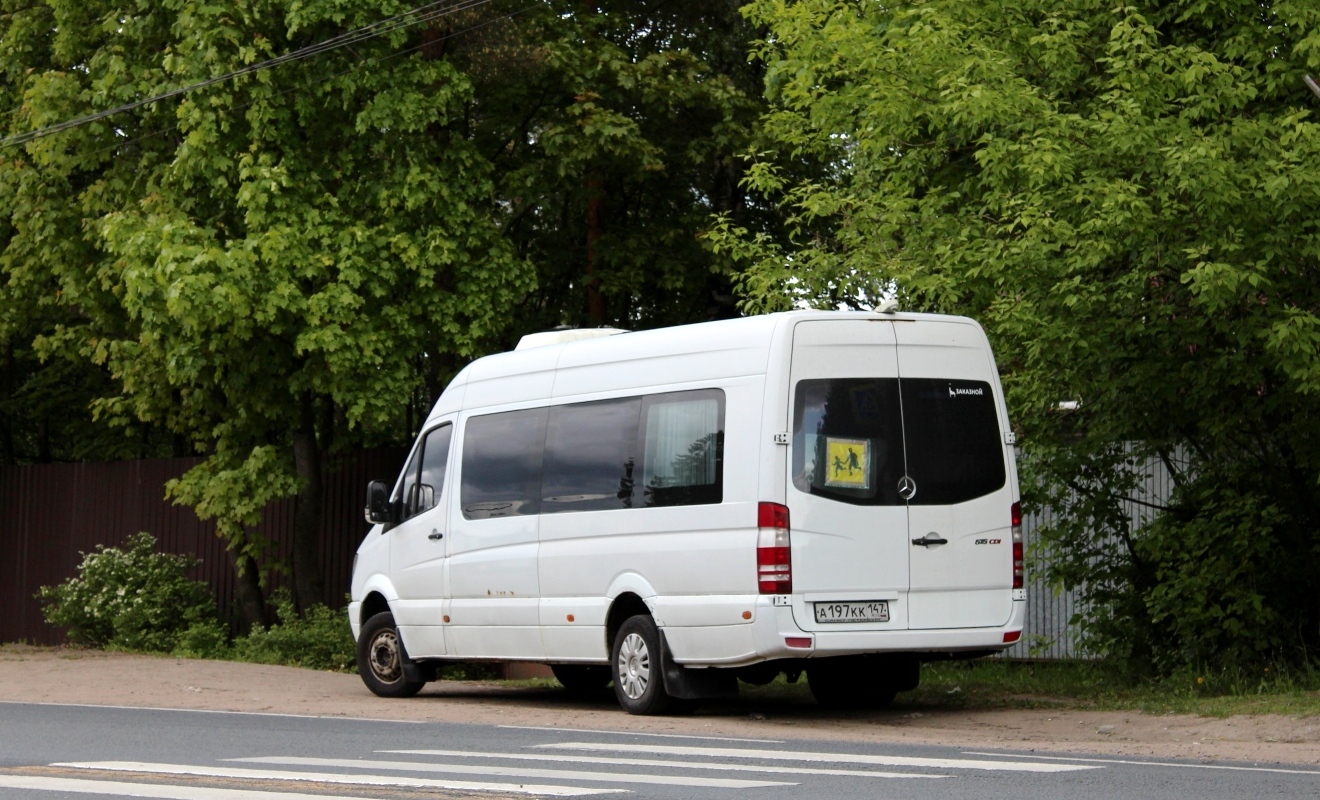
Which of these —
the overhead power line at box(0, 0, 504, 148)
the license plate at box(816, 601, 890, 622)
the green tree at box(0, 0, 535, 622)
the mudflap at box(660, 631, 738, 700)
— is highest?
the overhead power line at box(0, 0, 504, 148)

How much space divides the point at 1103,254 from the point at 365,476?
12709mm

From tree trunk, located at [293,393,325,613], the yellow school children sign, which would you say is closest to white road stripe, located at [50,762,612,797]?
the yellow school children sign


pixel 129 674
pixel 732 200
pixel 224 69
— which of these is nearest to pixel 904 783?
pixel 129 674

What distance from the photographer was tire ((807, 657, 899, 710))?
1305cm

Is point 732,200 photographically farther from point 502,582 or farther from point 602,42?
point 502,582

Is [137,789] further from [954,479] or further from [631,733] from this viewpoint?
[954,479]

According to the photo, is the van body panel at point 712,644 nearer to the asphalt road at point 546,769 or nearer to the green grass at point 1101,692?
the asphalt road at point 546,769

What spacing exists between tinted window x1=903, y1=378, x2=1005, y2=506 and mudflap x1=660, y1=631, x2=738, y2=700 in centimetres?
186

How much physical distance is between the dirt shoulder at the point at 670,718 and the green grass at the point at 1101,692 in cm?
41

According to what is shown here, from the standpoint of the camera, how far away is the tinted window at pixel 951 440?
12156 mm

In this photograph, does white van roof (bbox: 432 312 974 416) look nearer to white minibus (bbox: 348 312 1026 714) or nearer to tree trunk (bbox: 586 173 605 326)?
white minibus (bbox: 348 312 1026 714)

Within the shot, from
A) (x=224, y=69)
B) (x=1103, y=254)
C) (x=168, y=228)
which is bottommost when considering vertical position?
(x=1103, y=254)

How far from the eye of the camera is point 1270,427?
1379 centimetres

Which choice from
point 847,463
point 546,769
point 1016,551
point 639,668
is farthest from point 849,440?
point 546,769
